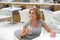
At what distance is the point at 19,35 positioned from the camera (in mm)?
1307

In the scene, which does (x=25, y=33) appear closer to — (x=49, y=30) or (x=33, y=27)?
(x=33, y=27)

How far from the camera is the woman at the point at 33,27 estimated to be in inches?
48.4

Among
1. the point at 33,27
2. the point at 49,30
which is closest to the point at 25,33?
the point at 33,27

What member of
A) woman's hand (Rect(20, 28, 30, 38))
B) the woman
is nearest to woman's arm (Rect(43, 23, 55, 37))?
the woman

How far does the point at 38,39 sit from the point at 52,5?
118cm

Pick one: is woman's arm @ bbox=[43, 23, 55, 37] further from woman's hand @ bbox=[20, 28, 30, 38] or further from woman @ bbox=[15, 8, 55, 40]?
woman's hand @ bbox=[20, 28, 30, 38]

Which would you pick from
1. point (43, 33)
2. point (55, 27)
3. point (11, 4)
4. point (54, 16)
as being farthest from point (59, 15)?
point (11, 4)

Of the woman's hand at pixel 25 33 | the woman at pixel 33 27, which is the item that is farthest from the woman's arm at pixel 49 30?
the woman's hand at pixel 25 33

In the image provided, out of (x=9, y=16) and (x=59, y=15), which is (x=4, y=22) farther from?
(x=59, y=15)

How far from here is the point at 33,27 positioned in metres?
1.25

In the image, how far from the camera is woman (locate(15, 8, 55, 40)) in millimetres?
1229

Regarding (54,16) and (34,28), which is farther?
(54,16)

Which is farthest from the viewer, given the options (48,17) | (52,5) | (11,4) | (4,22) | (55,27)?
(11,4)

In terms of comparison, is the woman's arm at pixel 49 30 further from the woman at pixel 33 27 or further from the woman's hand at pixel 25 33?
the woman's hand at pixel 25 33
